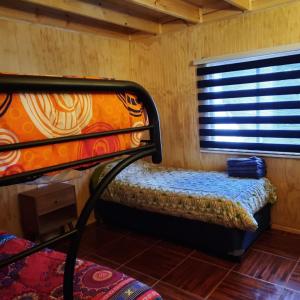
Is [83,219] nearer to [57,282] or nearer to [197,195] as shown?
[57,282]

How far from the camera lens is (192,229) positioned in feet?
A: 8.74

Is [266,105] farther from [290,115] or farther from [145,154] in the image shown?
[145,154]

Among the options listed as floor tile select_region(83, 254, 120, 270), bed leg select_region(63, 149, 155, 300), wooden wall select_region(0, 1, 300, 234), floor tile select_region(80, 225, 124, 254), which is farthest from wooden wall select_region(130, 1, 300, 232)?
bed leg select_region(63, 149, 155, 300)

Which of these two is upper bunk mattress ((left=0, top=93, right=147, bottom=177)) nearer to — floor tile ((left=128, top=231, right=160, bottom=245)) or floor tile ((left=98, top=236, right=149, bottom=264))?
floor tile ((left=98, top=236, right=149, bottom=264))

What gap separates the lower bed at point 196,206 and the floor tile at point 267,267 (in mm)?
105

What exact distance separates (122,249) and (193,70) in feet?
6.81

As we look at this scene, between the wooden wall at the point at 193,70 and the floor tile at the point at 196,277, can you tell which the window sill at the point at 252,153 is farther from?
the floor tile at the point at 196,277

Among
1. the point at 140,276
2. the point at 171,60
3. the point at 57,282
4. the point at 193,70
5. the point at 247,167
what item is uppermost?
the point at 171,60

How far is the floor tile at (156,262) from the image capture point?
7.93 ft

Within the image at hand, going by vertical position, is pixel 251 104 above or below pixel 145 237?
above

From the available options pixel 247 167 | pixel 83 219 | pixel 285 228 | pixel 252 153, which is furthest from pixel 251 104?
pixel 83 219

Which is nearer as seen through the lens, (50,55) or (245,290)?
(245,290)

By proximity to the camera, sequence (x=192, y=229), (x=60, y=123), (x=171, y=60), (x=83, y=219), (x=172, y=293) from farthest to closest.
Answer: (x=171, y=60) → (x=192, y=229) → (x=172, y=293) → (x=83, y=219) → (x=60, y=123)

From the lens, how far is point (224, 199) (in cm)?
243
